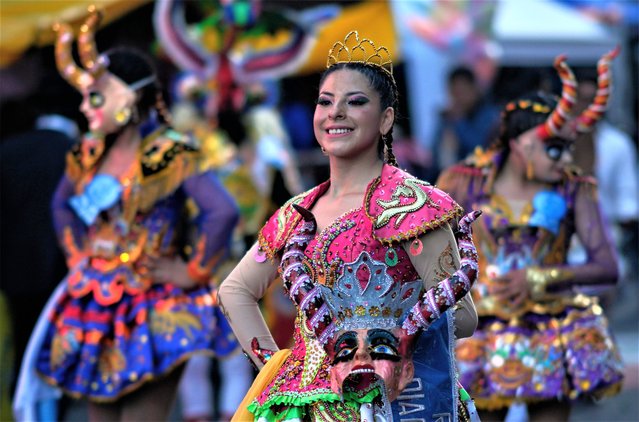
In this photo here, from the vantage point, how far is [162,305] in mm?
6641

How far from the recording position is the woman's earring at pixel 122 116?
21.7ft

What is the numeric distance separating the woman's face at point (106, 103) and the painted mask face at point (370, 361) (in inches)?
106

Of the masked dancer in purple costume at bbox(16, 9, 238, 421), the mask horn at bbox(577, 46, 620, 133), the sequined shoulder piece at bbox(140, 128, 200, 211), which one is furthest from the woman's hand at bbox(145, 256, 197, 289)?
the mask horn at bbox(577, 46, 620, 133)

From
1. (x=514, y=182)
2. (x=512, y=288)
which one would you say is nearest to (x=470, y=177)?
(x=514, y=182)

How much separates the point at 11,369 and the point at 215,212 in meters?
1.65

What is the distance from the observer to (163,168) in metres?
6.64

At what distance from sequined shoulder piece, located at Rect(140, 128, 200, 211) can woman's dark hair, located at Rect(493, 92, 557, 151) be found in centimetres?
141

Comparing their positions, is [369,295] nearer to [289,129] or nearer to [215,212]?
[215,212]

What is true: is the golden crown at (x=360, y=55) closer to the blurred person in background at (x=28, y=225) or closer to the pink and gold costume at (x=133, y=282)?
the pink and gold costume at (x=133, y=282)

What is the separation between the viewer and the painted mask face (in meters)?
4.15

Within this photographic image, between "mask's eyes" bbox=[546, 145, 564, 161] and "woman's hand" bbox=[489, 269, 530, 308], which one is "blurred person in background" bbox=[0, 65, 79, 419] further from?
"mask's eyes" bbox=[546, 145, 564, 161]

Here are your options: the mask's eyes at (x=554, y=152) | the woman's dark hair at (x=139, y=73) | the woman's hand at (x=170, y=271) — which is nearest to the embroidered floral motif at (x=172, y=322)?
the woman's hand at (x=170, y=271)

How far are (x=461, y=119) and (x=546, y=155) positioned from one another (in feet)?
17.7

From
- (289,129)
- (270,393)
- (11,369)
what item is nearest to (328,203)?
(270,393)
